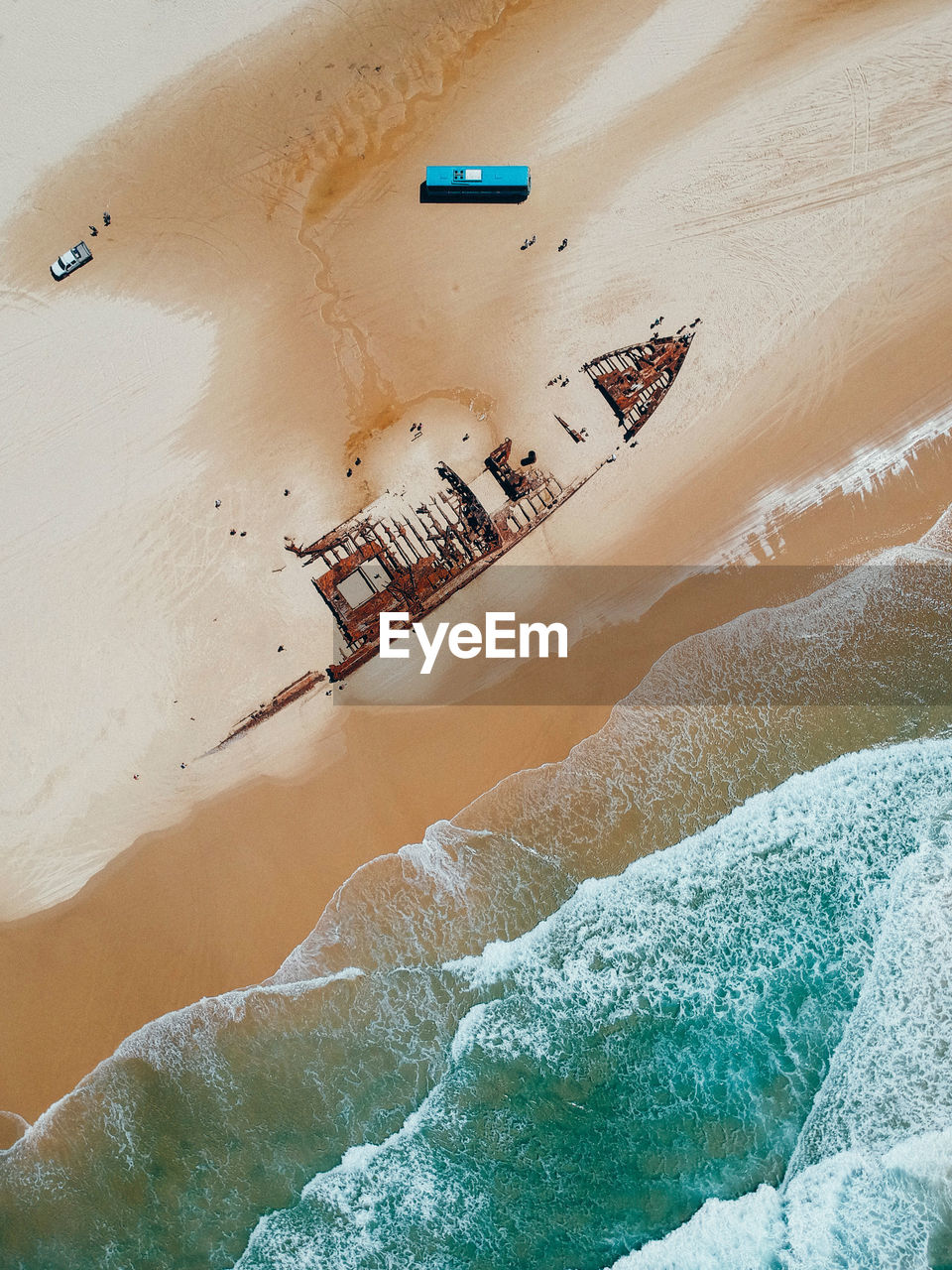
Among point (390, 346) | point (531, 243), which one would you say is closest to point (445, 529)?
point (390, 346)

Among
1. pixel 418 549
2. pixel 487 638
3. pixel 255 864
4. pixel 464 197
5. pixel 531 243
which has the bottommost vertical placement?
pixel 255 864

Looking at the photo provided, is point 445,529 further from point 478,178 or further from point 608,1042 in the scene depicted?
point 608,1042

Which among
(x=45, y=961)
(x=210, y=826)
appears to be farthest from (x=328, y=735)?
(x=45, y=961)

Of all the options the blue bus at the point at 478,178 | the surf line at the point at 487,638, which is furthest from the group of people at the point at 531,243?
the surf line at the point at 487,638

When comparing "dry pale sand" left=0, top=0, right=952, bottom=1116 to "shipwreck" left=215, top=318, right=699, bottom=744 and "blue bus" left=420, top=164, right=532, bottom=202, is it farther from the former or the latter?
"blue bus" left=420, top=164, right=532, bottom=202

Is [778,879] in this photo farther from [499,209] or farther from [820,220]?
[499,209]

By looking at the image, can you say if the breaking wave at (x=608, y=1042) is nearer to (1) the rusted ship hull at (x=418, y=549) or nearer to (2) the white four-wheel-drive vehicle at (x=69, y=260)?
(1) the rusted ship hull at (x=418, y=549)
